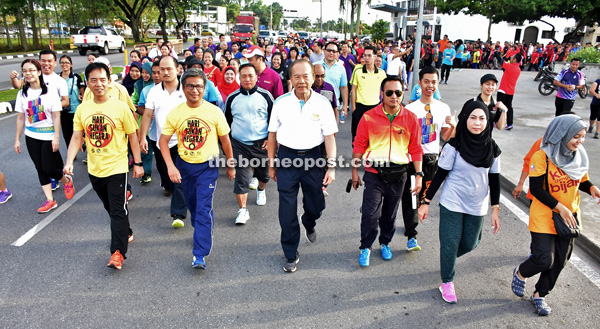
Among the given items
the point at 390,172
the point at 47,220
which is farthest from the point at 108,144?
the point at 390,172

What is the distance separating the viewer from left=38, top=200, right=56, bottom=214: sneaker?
529 centimetres

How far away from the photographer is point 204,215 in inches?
156

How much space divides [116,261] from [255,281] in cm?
135

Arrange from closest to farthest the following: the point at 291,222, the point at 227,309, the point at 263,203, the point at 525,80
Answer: the point at 227,309 < the point at 291,222 < the point at 263,203 < the point at 525,80

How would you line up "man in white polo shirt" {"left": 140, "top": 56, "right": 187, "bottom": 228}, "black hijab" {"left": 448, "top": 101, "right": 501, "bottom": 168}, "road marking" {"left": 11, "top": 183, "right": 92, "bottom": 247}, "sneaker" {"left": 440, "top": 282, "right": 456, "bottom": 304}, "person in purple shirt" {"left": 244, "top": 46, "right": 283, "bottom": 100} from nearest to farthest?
"black hijab" {"left": 448, "top": 101, "right": 501, "bottom": 168} → "sneaker" {"left": 440, "top": 282, "right": 456, "bottom": 304} → "road marking" {"left": 11, "top": 183, "right": 92, "bottom": 247} → "man in white polo shirt" {"left": 140, "top": 56, "right": 187, "bottom": 228} → "person in purple shirt" {"left": 244, "top": 46, "right": 283, "bottom": 100}

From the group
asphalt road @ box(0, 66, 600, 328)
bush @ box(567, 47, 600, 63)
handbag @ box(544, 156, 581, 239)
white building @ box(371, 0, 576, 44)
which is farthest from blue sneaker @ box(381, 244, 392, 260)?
white building @ box(371, 0, 576, 44)

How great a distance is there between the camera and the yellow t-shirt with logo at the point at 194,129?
3922 millimetres

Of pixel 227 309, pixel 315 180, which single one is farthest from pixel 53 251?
pixel 315 180

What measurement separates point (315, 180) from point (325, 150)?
0.32m

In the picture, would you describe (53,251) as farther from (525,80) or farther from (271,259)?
(525,80)

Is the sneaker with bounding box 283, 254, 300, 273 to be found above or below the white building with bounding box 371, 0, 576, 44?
below

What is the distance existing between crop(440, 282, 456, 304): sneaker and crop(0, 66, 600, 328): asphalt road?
6 cm

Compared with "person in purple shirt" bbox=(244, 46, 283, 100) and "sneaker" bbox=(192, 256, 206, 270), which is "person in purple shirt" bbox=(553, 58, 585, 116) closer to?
"person in purple shirt" bbox=(244, 46, 283, 100)

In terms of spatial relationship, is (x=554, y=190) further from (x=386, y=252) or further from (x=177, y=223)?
(x=177, y=223)
